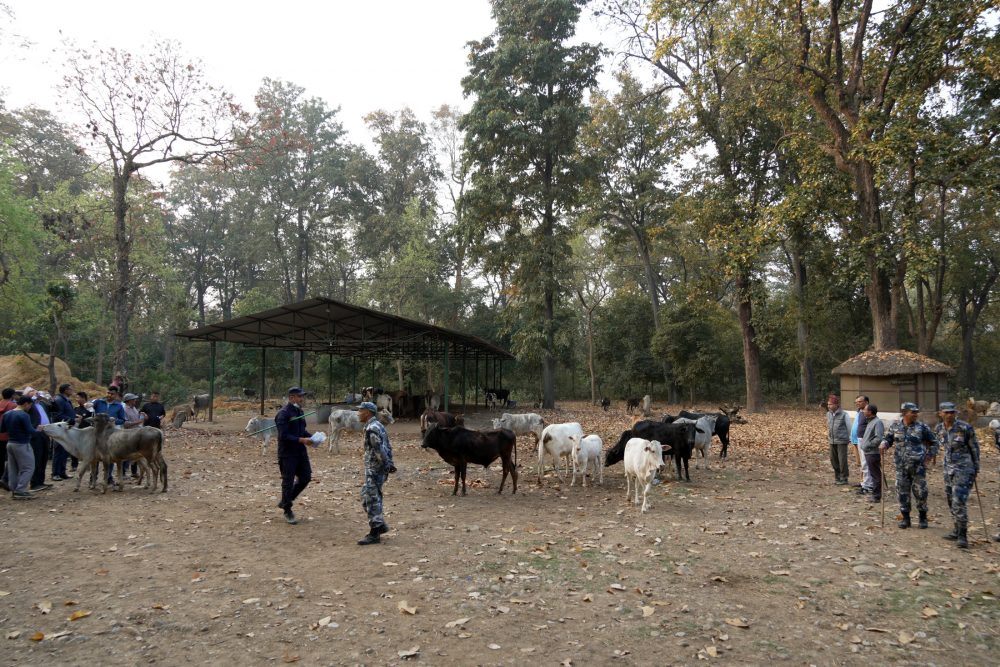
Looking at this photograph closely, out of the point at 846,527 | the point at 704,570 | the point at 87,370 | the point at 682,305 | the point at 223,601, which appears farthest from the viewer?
the point at 87,370

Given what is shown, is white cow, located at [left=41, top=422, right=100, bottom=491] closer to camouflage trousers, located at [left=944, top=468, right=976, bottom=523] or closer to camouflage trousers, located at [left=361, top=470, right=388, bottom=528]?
camouflage trousers, located at [left=361, top=470, right=388, bottom=528]

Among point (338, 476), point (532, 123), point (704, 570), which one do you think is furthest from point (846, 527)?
point (532, 123)

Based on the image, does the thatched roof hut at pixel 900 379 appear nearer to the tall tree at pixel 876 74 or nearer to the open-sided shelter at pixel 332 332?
the tall tree at pixel 876 74

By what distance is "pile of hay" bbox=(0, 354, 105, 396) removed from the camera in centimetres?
2589

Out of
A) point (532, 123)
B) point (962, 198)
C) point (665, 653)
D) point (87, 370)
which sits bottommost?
point (665, 653)

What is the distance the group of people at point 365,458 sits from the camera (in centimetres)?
737

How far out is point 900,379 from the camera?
1717 centimetres

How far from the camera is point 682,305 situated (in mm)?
33094

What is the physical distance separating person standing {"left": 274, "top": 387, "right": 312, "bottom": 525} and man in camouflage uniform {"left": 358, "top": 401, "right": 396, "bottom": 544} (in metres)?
1.18

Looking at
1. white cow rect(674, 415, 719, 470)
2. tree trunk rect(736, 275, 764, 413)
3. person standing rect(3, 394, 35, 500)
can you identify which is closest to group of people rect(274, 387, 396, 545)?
person standing rect(3, 394, 35, 500)

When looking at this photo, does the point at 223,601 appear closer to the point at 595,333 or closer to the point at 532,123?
the point at 532,123

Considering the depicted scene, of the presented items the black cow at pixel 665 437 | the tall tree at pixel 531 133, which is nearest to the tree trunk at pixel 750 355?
the tall tree at pixel 531 133

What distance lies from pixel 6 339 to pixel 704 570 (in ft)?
136

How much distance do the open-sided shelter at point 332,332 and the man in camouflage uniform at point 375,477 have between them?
1186 cm
